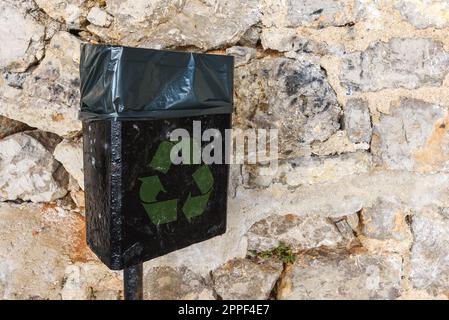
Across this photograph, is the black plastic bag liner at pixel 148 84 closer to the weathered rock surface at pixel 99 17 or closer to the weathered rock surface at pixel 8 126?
the weathered rock surface at pixel 99 17

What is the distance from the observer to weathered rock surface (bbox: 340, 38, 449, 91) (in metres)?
1.14

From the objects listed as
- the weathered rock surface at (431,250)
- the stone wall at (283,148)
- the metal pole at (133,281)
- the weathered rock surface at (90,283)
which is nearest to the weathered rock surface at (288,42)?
the stone wall at (283,148)

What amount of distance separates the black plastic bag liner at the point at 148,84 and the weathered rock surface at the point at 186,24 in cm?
14

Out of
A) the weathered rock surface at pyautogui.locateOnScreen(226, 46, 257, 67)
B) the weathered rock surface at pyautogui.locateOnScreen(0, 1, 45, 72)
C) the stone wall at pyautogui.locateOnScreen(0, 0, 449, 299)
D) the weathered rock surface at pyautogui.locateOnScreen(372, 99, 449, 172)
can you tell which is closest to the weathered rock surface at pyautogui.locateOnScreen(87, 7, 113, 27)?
the stone wall at pyautogui.locateOnScreen(0, 0, 449, 299)

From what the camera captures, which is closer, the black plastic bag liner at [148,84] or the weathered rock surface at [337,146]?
the black plastic bag liner at [148,84]

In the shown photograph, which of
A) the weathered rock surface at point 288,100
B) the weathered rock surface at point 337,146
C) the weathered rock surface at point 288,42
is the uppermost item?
the weathered rock surface at point 288,42

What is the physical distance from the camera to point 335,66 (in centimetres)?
116

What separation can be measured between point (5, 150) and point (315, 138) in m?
0.84

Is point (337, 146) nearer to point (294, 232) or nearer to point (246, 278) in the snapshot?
point (294, 232)

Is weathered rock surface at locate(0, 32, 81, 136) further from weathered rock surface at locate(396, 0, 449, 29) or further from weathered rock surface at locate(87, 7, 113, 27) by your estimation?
weathered rock surface at locate(396, 0, 449, 29)

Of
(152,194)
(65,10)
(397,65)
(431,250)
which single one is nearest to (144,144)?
(152,194)

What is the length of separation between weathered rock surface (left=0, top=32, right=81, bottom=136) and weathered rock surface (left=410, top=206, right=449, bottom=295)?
0.99 m

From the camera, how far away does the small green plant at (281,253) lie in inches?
50.0

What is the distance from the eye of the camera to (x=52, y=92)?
3.76 ft
